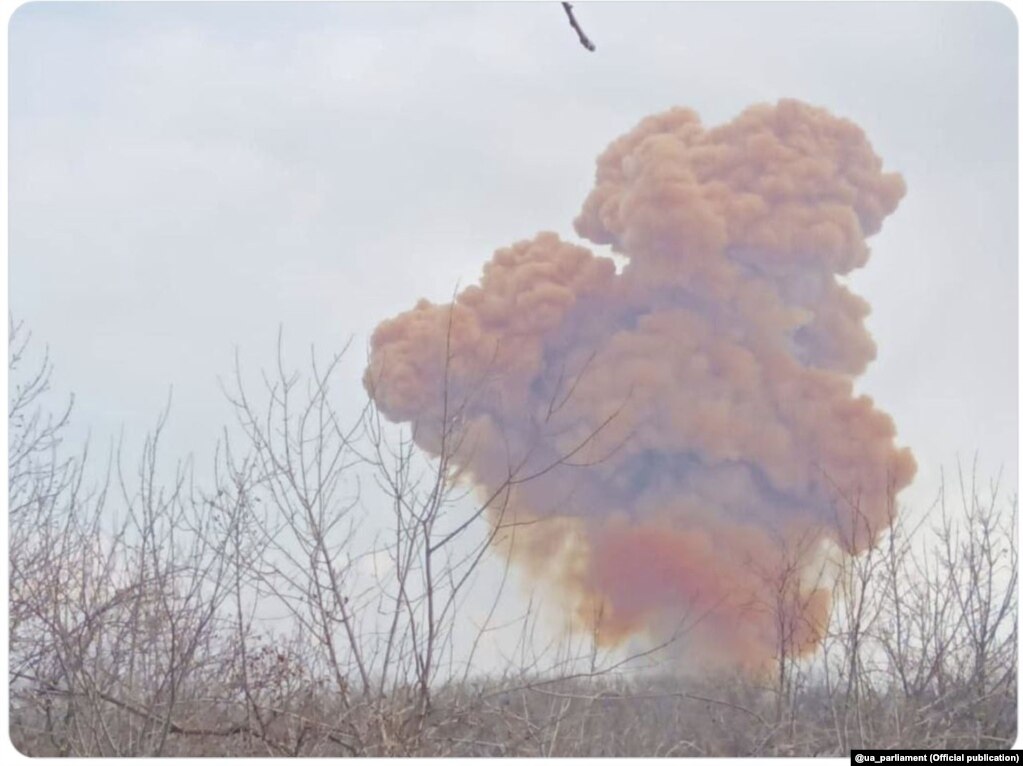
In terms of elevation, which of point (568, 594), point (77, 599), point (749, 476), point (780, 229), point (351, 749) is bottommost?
point (351, 749)

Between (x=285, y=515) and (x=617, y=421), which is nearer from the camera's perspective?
(x=285, y=515)

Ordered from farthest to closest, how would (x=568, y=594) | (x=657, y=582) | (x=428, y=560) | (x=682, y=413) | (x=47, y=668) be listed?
(x=682, y=413), (x=657, y=582), (x=568, y=594), (x=47, y=668), (x=428, y=560)

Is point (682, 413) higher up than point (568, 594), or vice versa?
point (682, 413)

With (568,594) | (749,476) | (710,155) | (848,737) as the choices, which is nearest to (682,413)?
(749,476)

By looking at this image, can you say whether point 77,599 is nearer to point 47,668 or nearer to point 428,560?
point 47,668

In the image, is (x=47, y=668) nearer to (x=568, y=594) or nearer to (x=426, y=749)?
(x=426, y=749)

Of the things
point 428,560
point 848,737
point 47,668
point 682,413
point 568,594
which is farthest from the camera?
point 682,413
